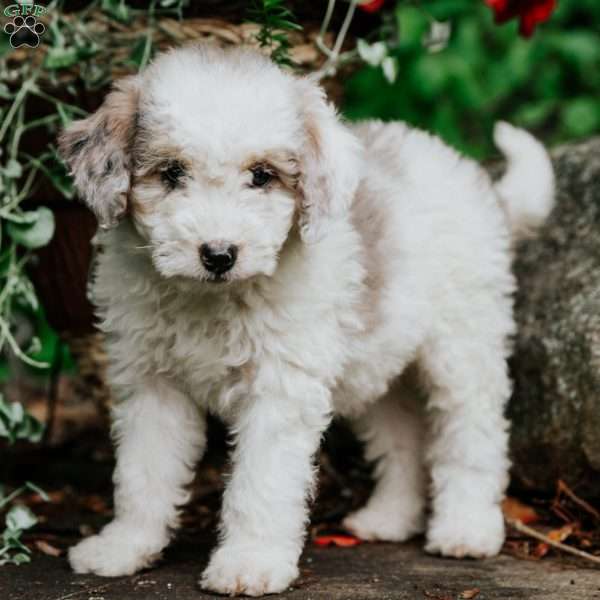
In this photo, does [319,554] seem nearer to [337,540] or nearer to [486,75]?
[337,540]

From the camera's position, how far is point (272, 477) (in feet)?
12.0

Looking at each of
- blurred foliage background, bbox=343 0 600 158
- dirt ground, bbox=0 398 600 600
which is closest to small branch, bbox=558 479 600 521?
dirt ground, bbox=0 398 600 600

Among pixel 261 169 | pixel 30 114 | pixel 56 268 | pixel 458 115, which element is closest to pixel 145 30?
pixel 30 114

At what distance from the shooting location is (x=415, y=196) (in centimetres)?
434

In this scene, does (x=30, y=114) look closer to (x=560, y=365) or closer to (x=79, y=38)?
Answer: (x=79, y=38)

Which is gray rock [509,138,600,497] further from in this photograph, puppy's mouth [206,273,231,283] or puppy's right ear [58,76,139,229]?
puppy's right ear [58,76,139,229]

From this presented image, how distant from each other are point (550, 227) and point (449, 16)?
152 centimetres

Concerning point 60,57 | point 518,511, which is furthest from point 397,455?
point 60,57

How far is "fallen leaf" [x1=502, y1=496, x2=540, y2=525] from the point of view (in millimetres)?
4703

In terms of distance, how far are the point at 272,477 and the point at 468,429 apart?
113cm

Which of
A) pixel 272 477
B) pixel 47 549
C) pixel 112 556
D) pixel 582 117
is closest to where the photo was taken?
pixel 272 477

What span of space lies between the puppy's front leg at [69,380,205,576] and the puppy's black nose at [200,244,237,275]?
2.58ft

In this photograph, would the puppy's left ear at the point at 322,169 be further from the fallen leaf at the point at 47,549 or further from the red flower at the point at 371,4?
the fallen leaf at the point at 47,549

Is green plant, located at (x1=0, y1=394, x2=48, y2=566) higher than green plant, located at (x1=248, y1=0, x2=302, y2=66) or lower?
lower
